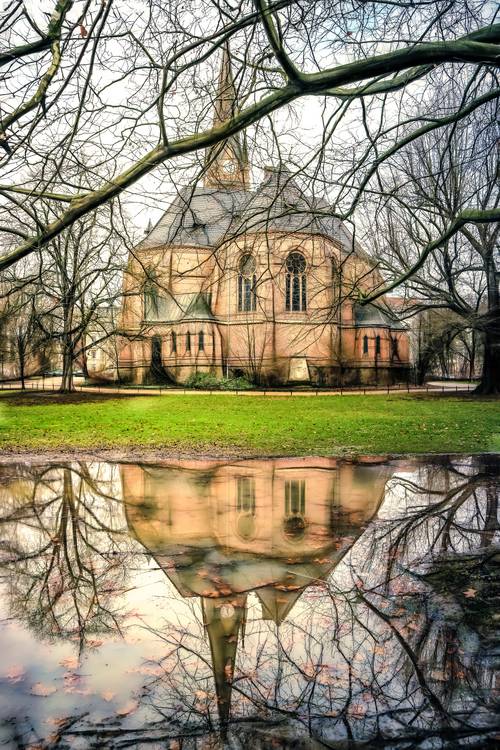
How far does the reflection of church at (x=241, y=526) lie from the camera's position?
4449 mm

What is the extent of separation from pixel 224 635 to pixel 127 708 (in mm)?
944

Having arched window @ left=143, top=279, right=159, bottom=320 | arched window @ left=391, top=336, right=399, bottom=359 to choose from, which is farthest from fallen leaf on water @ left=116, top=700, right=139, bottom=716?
arched window @ left=391, top=336, right=399, bottom=359

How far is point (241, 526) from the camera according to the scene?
6.50 metres

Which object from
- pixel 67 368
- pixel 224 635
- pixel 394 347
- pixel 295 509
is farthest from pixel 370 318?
pixel 224 635

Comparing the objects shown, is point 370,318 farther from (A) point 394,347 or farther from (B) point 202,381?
(B) point 202,381

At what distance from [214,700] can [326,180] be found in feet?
20.4

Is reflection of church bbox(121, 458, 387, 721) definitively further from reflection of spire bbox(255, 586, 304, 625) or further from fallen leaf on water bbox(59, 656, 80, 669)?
fallen leaf on water bbox(59, 656, 80, 669)

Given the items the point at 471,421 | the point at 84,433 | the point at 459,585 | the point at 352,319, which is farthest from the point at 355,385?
the point at 459,585

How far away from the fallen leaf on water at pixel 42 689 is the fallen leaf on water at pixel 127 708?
1.39ft

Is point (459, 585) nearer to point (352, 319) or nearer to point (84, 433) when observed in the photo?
point (84, 433)

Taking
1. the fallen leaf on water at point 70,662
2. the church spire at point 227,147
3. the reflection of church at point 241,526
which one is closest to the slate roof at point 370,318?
the reflection of church at point 241,526

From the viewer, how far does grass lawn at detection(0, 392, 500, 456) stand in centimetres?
1285

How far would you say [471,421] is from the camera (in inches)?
725

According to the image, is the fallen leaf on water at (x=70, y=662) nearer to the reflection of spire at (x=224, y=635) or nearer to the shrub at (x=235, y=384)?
the reflection of spire at (x=224, y=635)
